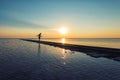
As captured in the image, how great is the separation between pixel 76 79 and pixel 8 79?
5648 mm

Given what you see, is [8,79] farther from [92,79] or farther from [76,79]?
[92,79]

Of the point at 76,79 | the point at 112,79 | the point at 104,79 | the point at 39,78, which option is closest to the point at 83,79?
the point at 76,79

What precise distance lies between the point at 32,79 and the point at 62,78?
2.57 m

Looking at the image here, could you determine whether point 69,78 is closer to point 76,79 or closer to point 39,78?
point 76,79

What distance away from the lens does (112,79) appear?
11094 mm

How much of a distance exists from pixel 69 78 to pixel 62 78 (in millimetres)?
617

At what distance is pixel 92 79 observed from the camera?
433 inches

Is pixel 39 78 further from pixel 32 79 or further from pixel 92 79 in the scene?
pixel 92 79

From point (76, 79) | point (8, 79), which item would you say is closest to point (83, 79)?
point (76, 79)

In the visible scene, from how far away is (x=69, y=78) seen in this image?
11.3 metres

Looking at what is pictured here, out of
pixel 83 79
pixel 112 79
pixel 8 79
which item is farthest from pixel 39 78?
pixel 112 79

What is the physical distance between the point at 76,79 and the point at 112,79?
310 cm

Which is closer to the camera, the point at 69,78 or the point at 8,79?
the point at 8,79

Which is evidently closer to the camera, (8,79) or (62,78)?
(8,79)
